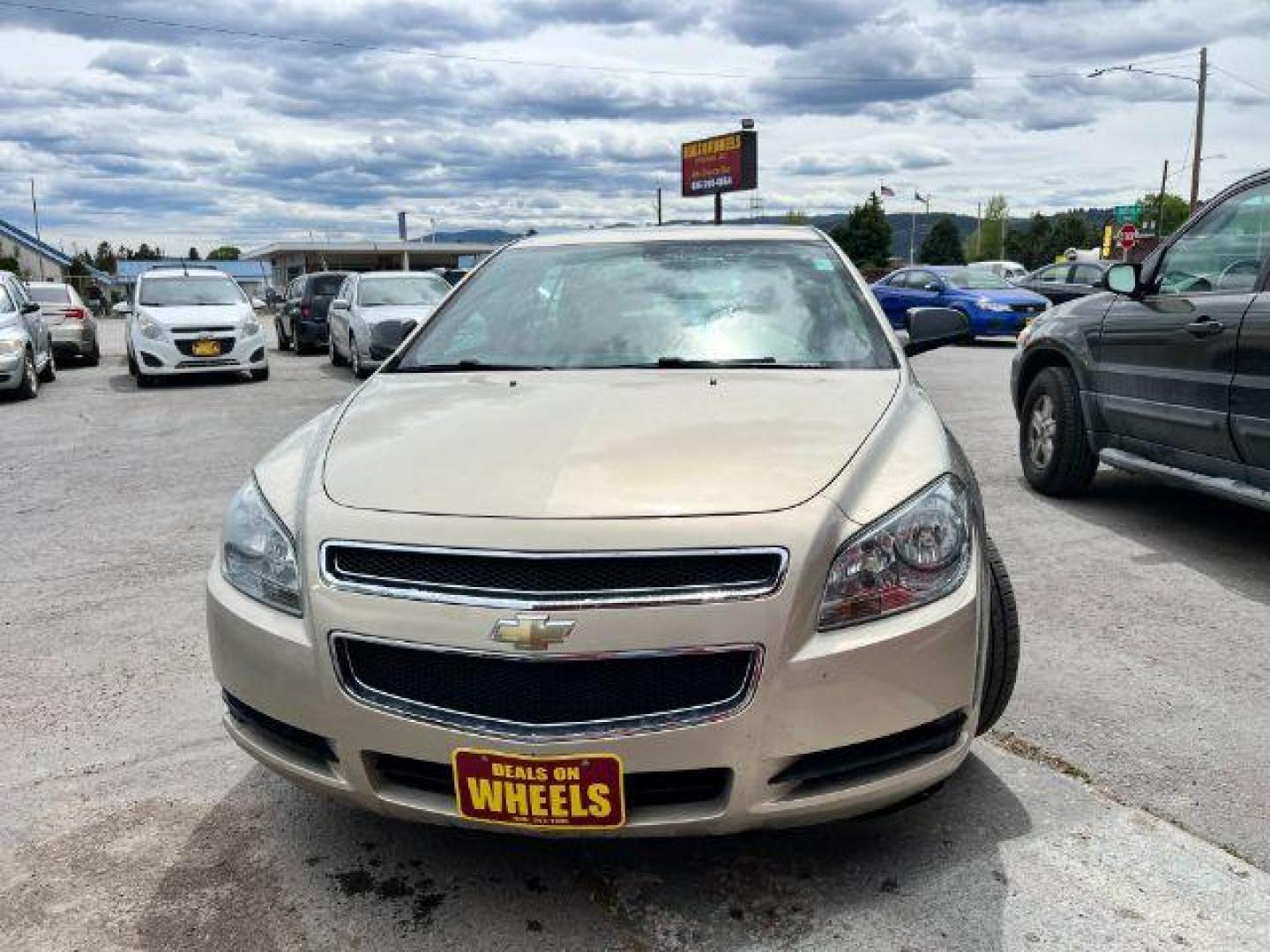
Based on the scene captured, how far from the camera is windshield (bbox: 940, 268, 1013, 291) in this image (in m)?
18.9

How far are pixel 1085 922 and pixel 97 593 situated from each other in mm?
4304

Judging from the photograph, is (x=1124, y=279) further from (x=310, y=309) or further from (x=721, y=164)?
(x=721, y=164)

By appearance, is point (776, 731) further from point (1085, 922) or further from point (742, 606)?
point (1085, 922)

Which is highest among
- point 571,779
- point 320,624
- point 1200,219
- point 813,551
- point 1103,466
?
point 1200,219

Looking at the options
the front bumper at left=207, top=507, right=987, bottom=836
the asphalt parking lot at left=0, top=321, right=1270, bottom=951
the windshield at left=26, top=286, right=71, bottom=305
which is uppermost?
the windshield at left=26, top=286, right=71, bottom=305

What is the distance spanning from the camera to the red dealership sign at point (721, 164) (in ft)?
148

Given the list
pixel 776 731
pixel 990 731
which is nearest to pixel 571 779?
pixel 776 731

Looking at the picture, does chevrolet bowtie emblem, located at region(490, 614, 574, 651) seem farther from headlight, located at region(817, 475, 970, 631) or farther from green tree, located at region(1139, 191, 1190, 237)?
green tree, located at region(1139, 191, 1190, 237)

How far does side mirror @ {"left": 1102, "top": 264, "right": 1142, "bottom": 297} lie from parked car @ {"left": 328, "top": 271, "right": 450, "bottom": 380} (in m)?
9.93

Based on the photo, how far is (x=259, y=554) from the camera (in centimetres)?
249

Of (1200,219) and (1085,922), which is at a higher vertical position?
(1200,219)

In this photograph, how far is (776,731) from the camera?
2127 mm

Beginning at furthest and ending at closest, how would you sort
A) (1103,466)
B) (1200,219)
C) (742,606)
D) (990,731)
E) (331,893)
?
(1103,466) < (1200,219) < (990,731) < (331,893) < (742,606)

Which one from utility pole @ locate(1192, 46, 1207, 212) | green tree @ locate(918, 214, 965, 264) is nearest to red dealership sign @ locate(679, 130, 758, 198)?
utility pole @ locate(1192, 46, 1207, 212)
